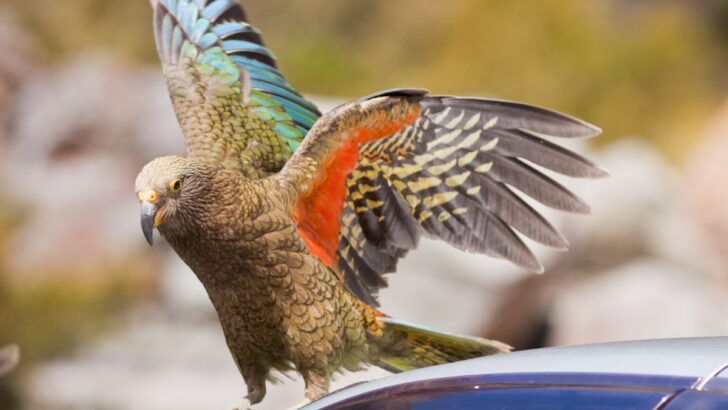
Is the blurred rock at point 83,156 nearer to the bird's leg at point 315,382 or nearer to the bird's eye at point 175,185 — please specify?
the bird's leg at point 315,382

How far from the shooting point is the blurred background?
9.02 metres

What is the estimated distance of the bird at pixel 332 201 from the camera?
125 inches

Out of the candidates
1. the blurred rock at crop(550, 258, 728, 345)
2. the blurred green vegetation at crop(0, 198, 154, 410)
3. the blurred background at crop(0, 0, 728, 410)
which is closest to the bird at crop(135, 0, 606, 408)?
the blurred background at crop(0, 0, 728, 410)

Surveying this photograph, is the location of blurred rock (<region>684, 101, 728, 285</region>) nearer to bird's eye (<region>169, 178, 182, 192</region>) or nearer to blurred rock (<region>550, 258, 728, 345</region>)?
blurred rock (<region>550, 258, 728, 345</region>)

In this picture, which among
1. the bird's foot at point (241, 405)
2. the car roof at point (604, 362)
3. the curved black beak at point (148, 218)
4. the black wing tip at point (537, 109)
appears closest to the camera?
the car roof at point (604, 362)

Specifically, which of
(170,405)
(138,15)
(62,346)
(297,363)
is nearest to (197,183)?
(297,363)

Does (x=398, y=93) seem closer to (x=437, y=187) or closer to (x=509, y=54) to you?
(x=437, y=187)

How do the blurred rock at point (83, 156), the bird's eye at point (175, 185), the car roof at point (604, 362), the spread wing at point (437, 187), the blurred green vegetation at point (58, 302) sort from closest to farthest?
the car roof at point (604, 362) → the bird's eye at point (175, 185) → the spread wing at point (437, 187) → the blurred green vegetation at point (58, 302) → the blurred rock at point (83, 156)

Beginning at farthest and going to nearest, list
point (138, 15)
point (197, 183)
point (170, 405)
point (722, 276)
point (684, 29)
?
point (684, 29), point (138, 15), point (722, 276), point (170, 405), point (197, 183)

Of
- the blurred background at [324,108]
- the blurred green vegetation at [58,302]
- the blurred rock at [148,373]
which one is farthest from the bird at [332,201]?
the blurred green vegetation at [58,302]

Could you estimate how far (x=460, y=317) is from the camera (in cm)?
902

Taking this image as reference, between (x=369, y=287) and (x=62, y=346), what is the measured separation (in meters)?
6.38

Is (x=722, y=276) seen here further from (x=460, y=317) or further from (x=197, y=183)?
(x=197, y=183)

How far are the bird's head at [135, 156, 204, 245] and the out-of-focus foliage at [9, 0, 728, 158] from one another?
9543 millimetres
